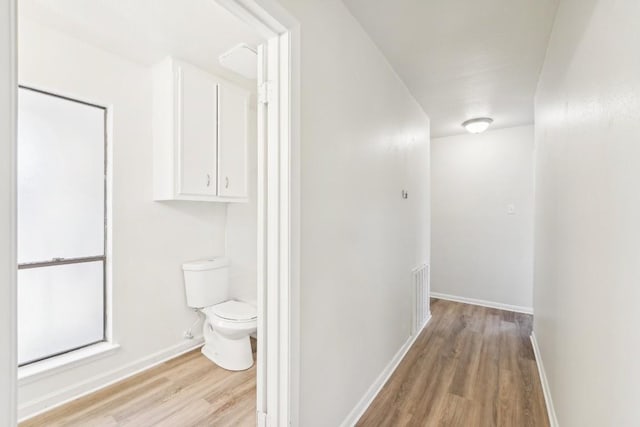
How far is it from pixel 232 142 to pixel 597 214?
2350 millimetres

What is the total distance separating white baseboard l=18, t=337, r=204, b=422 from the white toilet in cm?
25

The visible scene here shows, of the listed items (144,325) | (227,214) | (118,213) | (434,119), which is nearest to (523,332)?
(434,119)

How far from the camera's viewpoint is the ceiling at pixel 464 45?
1571 millimetres

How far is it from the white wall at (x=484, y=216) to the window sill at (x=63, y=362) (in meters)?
3.91

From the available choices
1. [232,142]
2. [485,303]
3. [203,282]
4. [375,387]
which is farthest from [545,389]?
[232,142]

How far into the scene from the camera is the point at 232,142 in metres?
2.51

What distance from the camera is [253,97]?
2.79m

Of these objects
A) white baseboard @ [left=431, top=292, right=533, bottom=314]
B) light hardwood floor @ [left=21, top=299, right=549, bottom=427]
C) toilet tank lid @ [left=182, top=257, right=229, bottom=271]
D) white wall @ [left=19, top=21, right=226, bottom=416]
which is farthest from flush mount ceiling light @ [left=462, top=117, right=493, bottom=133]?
white wall @ [left=19, top=21, right=226, bottom=416]

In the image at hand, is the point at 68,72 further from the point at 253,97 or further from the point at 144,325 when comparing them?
the point at 144,325

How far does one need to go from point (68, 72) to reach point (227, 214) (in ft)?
5.02

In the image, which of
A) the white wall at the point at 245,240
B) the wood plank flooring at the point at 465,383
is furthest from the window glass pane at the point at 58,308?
the wood plank flooring at the point at 465,383

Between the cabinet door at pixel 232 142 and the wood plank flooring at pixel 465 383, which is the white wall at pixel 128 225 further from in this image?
the wood plank flooring at pixel 465 383

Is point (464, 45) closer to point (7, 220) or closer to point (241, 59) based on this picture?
point (241, 59)

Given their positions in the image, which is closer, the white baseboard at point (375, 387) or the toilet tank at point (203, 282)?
the white baseboard at point (375, 387)
